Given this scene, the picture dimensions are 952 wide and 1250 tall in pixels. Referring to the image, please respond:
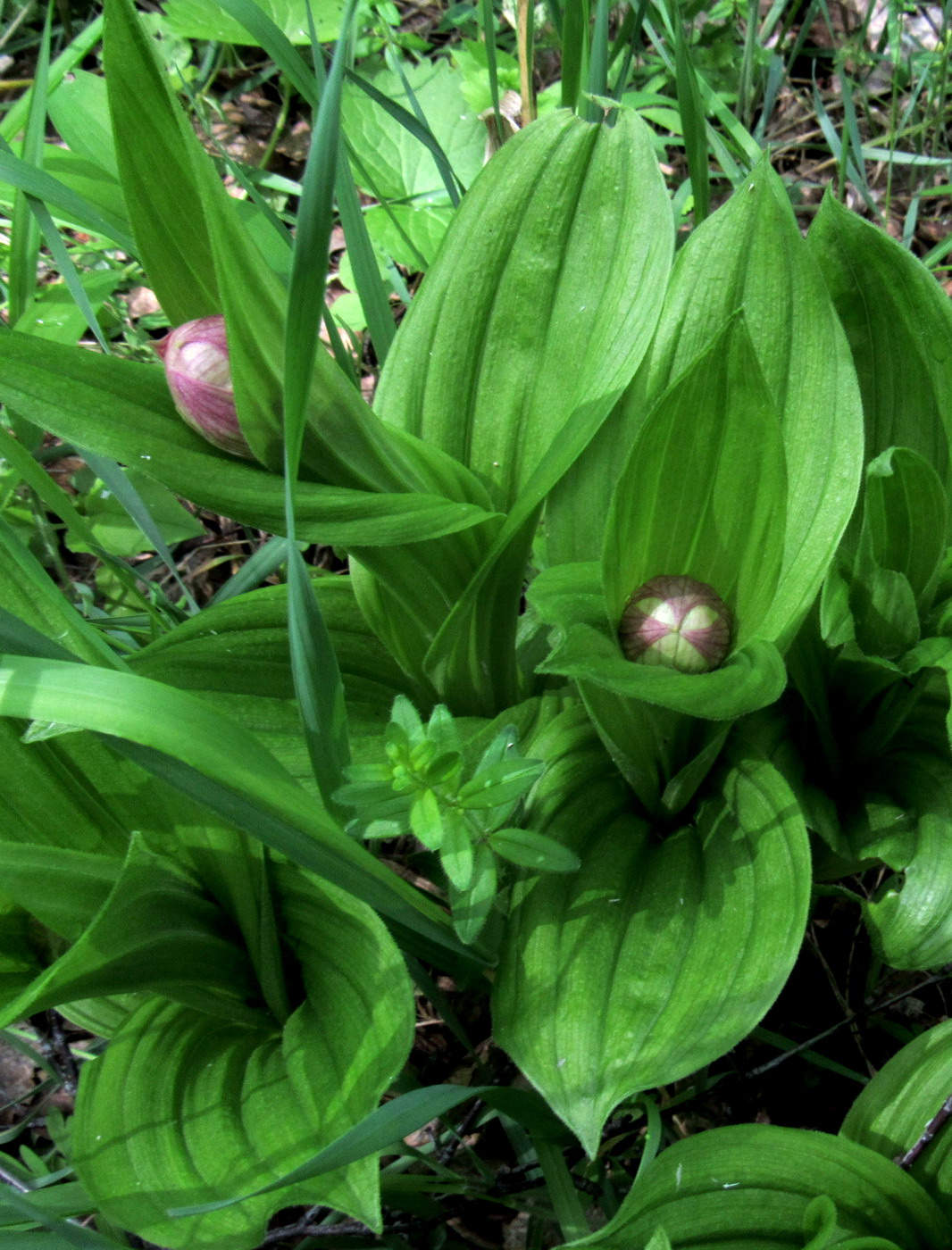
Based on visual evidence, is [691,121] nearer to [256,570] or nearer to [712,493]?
[712,493]

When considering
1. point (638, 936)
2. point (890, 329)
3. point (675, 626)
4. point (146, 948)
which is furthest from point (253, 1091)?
point (890, 329)

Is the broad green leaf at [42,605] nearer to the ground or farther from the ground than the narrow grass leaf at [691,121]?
nearer to the ground

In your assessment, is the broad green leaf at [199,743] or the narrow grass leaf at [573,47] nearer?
the broad green leaf at [199,743]

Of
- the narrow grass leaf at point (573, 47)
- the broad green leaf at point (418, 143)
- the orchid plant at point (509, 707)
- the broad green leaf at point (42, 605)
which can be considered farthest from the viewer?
the broad green leaf at point (418, 143)

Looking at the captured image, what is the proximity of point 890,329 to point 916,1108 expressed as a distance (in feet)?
3.06

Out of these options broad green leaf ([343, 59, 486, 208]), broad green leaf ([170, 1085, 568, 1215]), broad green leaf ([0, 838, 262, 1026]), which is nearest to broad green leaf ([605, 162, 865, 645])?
broad green leaf ([170, 1085, 568, 1215])

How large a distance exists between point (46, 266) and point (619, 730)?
2038 millimetres

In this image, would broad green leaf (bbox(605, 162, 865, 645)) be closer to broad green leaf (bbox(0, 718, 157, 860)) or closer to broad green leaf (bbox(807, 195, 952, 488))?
broad green leaf (bbox(807, 195, 952, 488))

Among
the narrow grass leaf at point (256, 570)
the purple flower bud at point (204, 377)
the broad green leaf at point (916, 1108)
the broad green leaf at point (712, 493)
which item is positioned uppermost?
the purple flower bud at point (204, 377)

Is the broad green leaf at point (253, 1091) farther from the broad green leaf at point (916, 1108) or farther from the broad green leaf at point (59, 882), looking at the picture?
the broad green leaf at point (916, 1108)

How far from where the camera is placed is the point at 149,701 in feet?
2.83

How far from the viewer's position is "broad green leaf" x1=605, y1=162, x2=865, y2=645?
114cm

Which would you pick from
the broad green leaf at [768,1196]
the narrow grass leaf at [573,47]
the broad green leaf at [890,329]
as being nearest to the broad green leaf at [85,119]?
the narrow grass leaf at [573,47]

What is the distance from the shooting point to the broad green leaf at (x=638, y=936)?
39.6 inches
